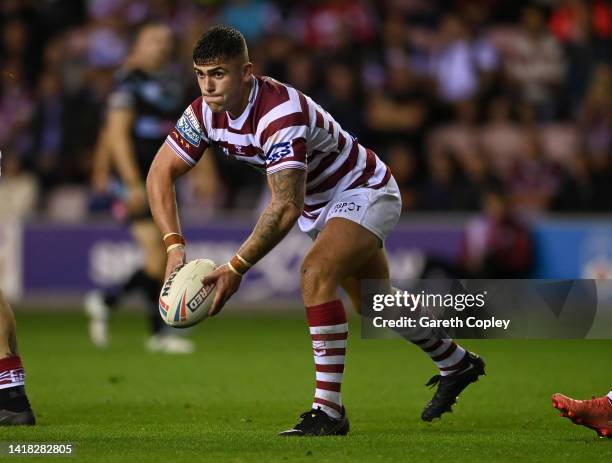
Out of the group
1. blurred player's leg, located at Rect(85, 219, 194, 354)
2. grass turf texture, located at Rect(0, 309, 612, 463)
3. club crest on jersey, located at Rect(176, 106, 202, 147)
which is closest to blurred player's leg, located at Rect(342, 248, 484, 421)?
grass turf texture, located at Rect(0, 309, 612, 463)

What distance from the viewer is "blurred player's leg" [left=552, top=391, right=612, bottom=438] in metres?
6.40

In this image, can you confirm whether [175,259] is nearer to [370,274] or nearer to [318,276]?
[318,276]

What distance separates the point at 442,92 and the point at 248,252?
12.1 meters

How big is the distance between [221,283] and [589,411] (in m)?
1.96

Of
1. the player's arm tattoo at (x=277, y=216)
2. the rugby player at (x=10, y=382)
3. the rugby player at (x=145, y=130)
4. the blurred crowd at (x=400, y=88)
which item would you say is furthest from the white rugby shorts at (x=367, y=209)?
the blurred crowd at (x=400, y=88)

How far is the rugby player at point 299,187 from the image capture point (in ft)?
21.2

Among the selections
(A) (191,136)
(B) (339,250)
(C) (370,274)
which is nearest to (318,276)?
(B) (339,250)

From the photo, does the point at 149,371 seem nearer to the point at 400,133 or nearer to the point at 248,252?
the point at 248,252

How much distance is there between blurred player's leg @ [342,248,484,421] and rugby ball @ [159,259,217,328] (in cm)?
116

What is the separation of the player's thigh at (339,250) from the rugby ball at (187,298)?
59 cm

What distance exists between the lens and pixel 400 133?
56.6 feet


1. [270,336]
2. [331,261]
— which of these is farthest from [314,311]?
[270,336]

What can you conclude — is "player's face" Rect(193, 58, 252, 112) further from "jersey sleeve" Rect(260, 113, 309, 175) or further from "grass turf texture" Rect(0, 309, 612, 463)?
"grass turf texture" Rect(0, 309, 612, 463)

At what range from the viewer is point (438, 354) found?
7.58m
